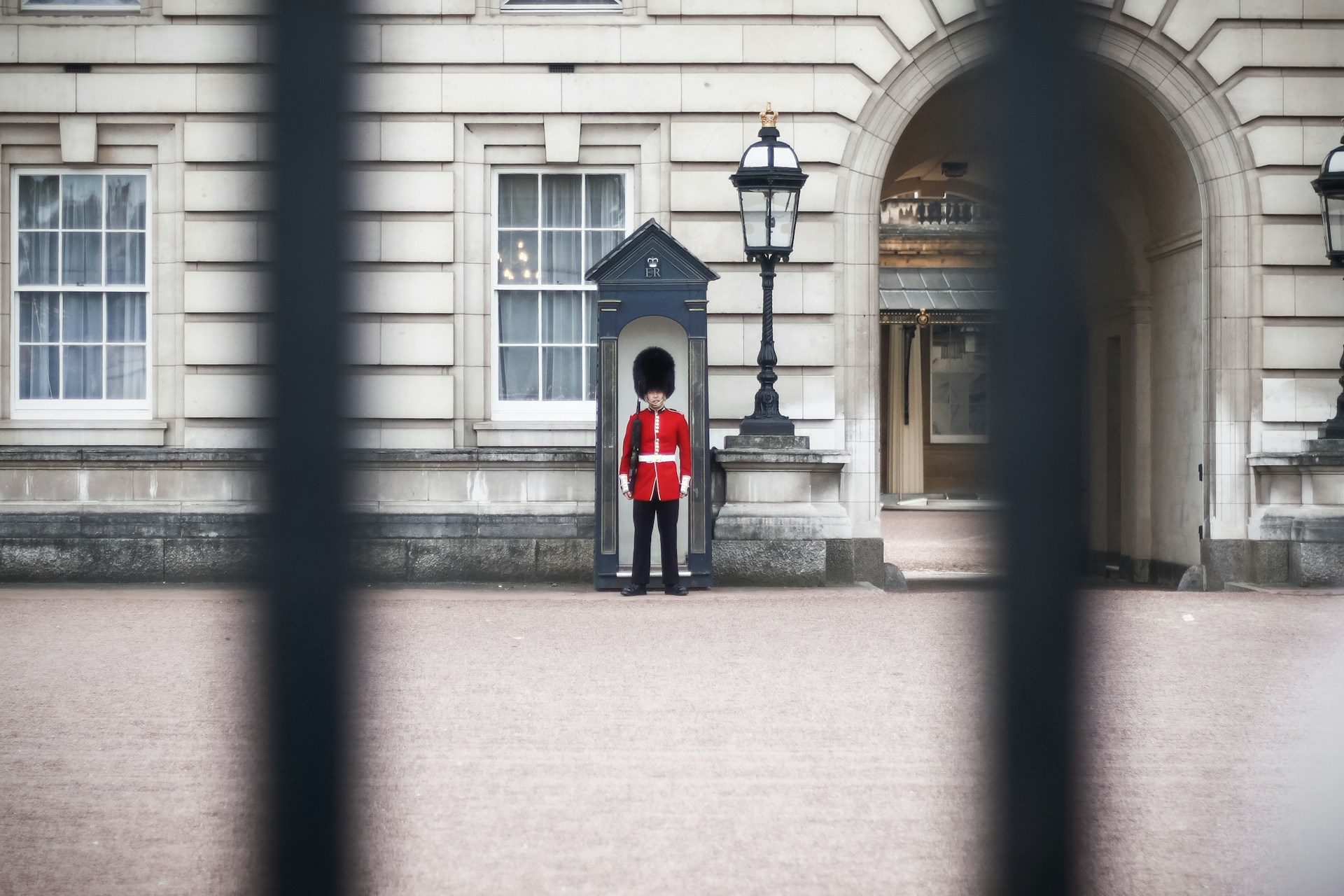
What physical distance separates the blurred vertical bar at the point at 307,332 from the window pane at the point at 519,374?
37.4 feet

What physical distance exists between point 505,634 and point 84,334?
20.5 feet

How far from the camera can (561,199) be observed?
492 inches

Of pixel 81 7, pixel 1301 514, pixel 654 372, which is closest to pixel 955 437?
pixel 654 372

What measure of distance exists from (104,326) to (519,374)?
12.6ft

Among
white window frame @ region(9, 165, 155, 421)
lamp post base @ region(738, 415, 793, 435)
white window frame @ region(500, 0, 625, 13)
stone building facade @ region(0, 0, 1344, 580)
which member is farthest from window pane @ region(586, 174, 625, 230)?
white window frame @ region(9, 165, 155, 421)

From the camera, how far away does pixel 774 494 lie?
37.4 feet

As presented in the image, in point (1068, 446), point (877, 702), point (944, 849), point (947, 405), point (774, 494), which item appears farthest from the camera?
point (774, 494)

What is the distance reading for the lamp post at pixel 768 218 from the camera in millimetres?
11062

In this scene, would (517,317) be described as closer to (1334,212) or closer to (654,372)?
(654,372)

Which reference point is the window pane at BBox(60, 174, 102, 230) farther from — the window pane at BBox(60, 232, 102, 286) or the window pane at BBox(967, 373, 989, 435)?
the window pane at BBox(967, 373, 989, 435)

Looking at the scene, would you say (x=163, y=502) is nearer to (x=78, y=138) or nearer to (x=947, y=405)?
(x=78, y=138)

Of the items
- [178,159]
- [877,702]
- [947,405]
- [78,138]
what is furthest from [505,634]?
[947,405]

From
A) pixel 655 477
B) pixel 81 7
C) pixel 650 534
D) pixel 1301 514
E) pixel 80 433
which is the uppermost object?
pixel 81 7

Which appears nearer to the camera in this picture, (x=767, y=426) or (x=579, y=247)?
(x=767, y=426)
